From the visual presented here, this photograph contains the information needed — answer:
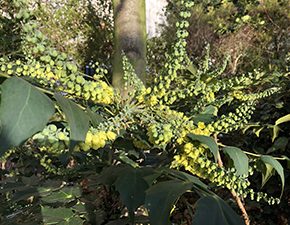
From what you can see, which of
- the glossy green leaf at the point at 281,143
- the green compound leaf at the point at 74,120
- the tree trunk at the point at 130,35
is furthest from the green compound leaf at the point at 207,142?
the glossy green leaf at the point at 281,143

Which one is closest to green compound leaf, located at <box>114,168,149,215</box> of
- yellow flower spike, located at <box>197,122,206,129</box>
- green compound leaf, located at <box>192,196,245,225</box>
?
green compound leaf, located at <box>192,196,245,225</box>

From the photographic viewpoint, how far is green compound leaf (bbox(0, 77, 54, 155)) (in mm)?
526

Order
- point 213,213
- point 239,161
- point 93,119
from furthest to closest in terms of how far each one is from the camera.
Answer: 1. point 239,161
2. point 93,119
3. point 213,213

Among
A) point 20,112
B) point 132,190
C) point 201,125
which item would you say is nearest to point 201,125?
point 201,125

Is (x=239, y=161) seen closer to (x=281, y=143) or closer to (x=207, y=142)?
(x=207, y=142)

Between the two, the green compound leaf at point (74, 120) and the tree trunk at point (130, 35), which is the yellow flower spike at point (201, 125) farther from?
the tree trunk at point (130, 35)

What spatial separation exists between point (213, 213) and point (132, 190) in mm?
146

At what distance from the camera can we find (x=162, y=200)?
2.23 ft

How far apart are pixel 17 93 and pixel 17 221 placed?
550 mm

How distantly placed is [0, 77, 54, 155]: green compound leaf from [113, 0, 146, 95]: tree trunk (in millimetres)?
1403

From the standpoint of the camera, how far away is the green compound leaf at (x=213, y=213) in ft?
2.16

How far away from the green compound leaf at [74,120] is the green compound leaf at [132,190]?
0.16 metres

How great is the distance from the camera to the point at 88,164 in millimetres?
1025

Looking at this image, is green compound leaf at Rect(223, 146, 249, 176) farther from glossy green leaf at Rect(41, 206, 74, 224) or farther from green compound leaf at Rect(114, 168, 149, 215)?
glossy green leaf at Rect(41, 206, 74, 224)
